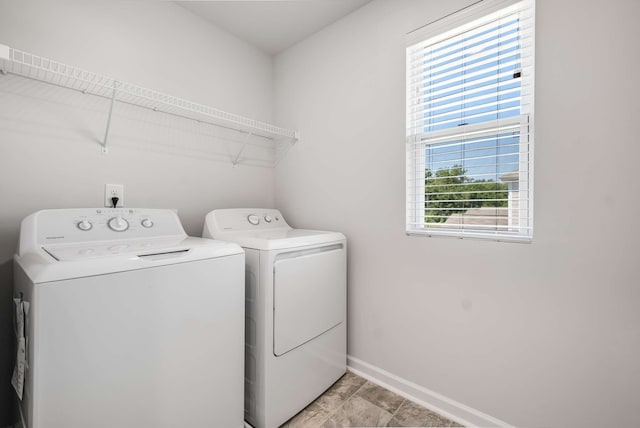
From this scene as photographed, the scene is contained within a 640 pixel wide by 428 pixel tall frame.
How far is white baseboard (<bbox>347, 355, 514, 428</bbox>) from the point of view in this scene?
1.43m

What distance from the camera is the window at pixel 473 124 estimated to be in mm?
1332

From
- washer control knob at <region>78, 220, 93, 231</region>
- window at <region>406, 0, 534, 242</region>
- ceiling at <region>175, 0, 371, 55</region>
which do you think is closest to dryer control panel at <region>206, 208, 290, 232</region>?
washer control knob at <region>78, 220, 93, 231</region>

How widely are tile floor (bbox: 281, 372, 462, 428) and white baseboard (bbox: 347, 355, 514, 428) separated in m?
0.03

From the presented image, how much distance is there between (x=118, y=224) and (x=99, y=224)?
2.9 inches

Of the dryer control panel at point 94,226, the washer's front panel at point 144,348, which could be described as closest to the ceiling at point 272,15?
the dryer control panel at point 94,226

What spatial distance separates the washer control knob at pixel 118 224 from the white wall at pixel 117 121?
297 millimetres

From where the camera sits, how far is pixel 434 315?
1.59 m

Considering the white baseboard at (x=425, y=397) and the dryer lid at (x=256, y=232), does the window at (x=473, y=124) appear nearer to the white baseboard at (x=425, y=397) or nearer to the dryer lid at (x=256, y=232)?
the dryer lid at (x=256, y=232)

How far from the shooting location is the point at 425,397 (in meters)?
1.61

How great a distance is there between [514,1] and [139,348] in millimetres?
2151

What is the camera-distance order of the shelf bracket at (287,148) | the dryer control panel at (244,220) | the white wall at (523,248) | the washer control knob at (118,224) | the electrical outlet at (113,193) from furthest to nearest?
the shelf bracket at (287,148) < the dryer control panel at (244,220) < the electrical outlet at (113,193) < the washer control knob at (118,224) < the white wall at (523,248)

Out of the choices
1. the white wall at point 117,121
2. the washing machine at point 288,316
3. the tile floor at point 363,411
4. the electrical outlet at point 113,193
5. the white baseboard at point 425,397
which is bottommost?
the tile floor at point 363,411

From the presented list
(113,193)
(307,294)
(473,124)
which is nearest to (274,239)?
(307,294)

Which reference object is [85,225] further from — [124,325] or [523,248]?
[523,248]
